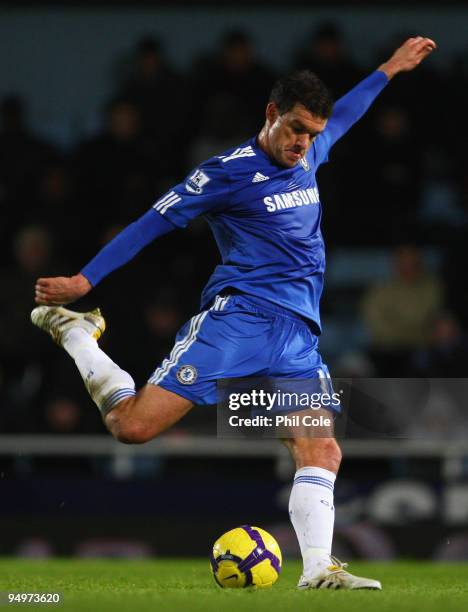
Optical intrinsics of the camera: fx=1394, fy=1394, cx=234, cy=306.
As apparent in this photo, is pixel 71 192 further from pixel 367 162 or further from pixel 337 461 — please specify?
pixel 337 461

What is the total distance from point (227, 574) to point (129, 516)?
411 centimetres

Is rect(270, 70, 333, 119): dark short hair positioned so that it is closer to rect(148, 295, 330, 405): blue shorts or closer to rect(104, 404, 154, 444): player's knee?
rect(148, 295, 330, 405): blue shorts

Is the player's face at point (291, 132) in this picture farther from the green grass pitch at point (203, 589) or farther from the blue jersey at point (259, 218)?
the green grass pitch at point (203, 589)

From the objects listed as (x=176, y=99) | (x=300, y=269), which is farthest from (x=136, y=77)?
(x=300, y=269)

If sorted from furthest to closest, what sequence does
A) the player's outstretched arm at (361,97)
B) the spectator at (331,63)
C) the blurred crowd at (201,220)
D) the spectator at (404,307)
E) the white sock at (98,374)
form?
the spectator at (331,63), the spectator at (404,307), the blurred crowd at (201,220), the player's outstretched arm at (361,97), the white sock at (98,374)

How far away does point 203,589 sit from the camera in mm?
6129

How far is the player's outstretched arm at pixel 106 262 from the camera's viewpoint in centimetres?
608

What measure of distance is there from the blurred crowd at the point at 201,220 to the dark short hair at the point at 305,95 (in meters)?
A: 4.81

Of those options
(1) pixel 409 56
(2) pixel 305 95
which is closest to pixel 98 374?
(2) pixel 305 95

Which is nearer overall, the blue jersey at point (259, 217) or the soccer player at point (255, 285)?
the soccer player at point (255, 285)

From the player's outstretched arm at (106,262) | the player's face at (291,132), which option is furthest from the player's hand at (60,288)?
the player's face at (291,132)

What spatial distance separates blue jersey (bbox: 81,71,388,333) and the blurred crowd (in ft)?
14.7

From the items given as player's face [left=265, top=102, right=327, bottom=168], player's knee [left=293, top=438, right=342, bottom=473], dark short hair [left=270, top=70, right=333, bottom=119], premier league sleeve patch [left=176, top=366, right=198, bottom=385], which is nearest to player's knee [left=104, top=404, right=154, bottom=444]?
premier league sleeve patch [left=176, top=366, right=198, bottom=385]

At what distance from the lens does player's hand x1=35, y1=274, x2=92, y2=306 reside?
608cm
